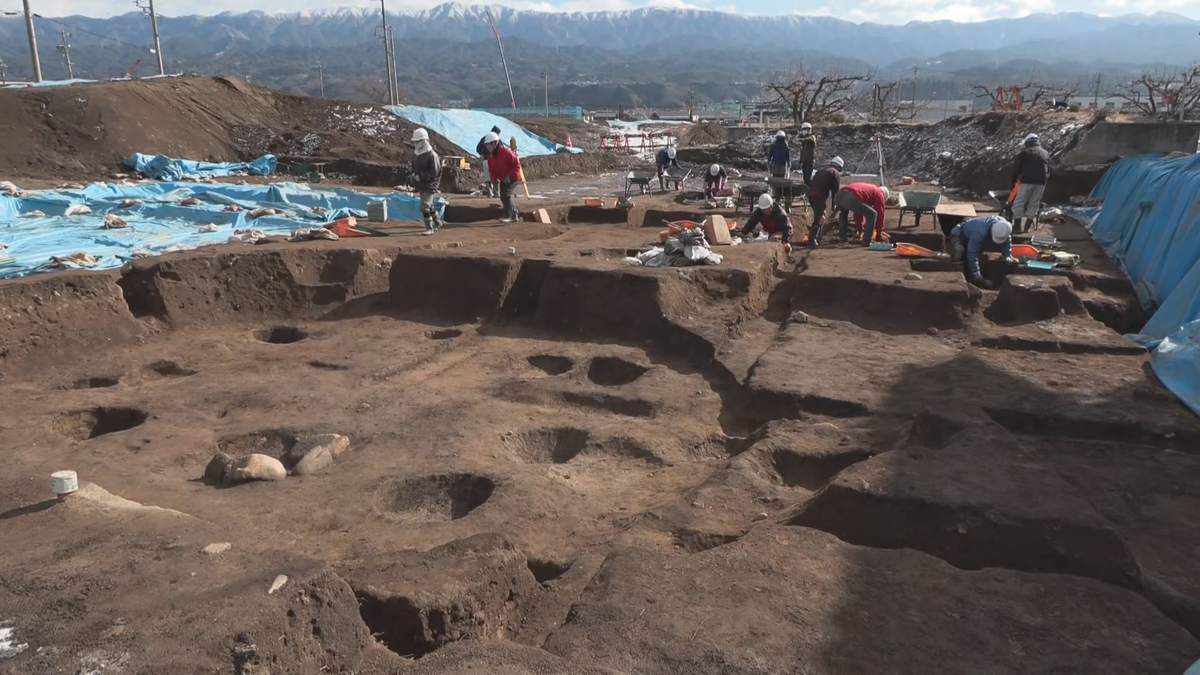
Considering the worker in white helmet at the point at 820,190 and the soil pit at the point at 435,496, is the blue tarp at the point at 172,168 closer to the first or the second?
the worker in white helmet at the point at 820,190

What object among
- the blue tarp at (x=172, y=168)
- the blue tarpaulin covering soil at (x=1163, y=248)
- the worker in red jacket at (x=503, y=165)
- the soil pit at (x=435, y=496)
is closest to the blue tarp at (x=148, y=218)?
the worker in red jacket at (x=503, y=165)

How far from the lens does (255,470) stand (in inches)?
193

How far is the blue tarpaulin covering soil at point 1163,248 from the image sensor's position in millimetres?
5930

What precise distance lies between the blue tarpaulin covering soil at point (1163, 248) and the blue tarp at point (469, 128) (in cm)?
1609

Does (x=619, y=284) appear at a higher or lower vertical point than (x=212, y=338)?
higher

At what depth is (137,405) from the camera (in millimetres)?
6109

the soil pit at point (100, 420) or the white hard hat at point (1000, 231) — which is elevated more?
the white hard hat at point (1000, 231)

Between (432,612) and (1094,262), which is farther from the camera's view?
(1094,262)

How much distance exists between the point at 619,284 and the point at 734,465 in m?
3.62

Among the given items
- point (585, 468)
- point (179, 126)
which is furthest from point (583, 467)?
point (179, 126)

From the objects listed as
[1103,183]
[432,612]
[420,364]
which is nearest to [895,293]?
[420,364]

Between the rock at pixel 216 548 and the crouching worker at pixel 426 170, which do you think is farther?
the crouching worker at pixel 426 170

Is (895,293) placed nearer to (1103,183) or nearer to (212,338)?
(212,338)

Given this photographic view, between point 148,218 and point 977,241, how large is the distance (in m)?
11.5
